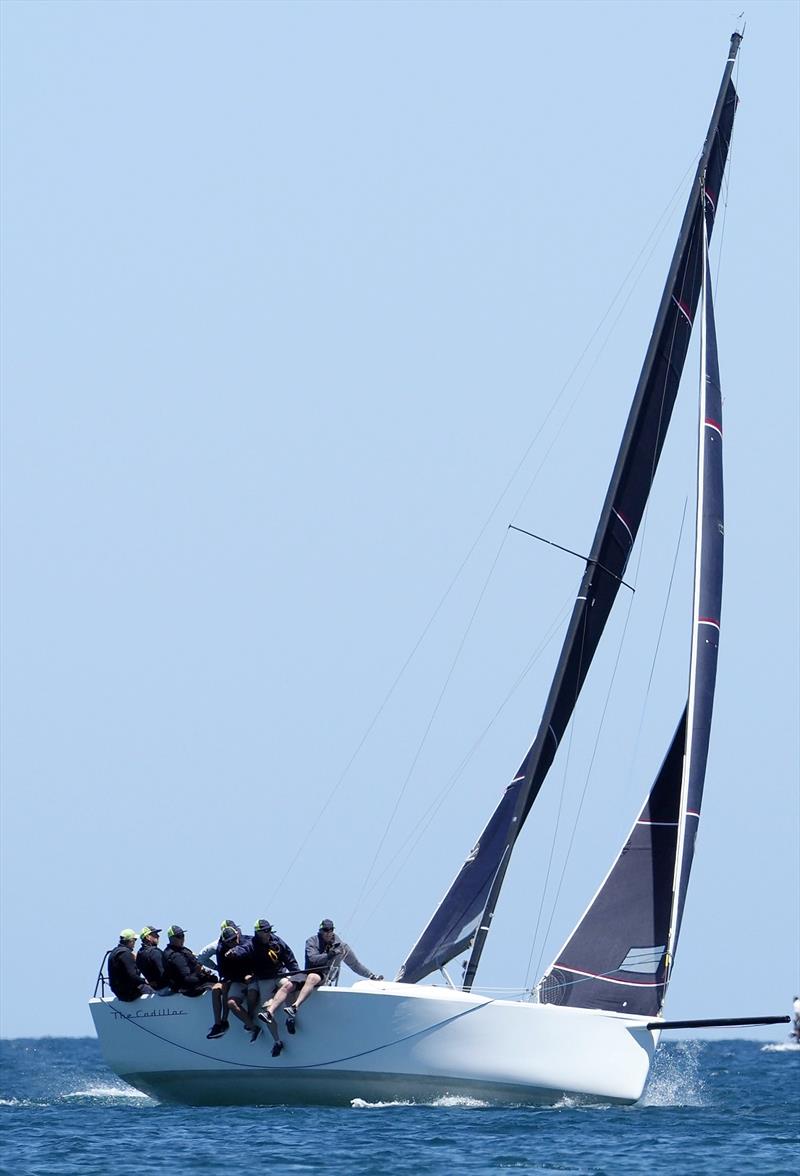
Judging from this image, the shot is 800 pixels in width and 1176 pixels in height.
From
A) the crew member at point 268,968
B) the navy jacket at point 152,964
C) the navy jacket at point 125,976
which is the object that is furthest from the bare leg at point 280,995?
the navy jacket at point 125,976

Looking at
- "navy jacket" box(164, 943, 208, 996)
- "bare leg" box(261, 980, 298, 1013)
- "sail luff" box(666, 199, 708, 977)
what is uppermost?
"sail luff" box(666, 199, 708, 977)

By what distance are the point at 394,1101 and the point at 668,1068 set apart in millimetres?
6217

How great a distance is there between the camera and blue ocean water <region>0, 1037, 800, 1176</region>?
18625 mm

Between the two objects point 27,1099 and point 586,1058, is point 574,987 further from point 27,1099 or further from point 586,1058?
point 27,1099

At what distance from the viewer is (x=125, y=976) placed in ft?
77.2

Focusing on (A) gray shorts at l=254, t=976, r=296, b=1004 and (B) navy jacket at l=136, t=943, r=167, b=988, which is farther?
(B) navy jacket at l=136, t=943, r=167, b=988

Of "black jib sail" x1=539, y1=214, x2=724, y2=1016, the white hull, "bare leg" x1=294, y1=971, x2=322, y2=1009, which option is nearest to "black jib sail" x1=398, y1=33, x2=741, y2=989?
"black jib sail" x1=539, y1=214, x2=724, y2=1016

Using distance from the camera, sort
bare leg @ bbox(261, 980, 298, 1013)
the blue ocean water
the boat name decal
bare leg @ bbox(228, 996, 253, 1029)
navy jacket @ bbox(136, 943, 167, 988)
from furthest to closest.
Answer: navy jacket @ bbox(136, 943, 167, 988) < the boat name decal < bare leg @ bbox(228, 996, 253, 1029) < bare leg @ bbox(261, 980, 298, 1013) < the blue ocean water

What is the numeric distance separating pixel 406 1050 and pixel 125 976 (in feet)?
11.3

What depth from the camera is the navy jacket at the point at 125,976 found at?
77.0ft

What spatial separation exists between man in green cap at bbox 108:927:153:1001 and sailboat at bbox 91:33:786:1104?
0.40 ft

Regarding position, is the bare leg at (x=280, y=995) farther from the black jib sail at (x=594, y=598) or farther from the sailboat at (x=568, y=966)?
the black jib sail at (x=594, y=598)

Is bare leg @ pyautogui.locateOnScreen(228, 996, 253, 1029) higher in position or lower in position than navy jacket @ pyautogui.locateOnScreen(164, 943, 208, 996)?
lower

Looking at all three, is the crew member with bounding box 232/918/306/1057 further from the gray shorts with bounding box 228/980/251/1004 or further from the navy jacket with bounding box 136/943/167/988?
the navy jacket with bounding box 136/943/167/988
